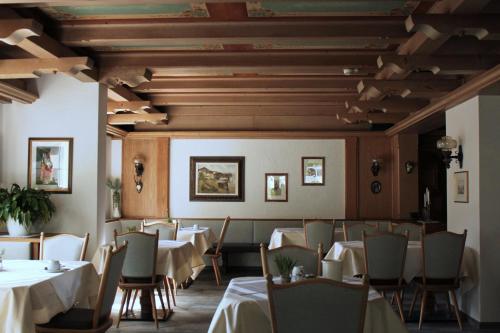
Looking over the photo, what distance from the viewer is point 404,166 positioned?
9453 millimetres

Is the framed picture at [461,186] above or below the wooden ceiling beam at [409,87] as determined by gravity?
below

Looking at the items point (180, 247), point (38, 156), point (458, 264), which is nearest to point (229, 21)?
point (180, 247)

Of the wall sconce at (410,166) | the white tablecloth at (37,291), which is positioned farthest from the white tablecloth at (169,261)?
the wall sconce at (410,166)

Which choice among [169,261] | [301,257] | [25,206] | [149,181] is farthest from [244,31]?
[149,181]

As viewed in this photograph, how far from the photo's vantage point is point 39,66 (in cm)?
515

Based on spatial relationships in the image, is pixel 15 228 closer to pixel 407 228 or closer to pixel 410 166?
pixel 407 228

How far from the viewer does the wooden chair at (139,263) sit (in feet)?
17.2

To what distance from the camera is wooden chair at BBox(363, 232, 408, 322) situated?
5320mm

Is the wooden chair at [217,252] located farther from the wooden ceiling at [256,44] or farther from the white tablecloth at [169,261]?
the wooden ceiling at [256,44]

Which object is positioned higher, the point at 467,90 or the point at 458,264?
the point at 467,90

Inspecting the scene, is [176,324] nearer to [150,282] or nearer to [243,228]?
[150,282]

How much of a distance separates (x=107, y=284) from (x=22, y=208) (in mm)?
2293

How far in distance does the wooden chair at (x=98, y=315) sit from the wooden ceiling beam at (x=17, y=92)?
2767mm

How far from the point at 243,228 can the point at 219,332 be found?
6.47 meters
